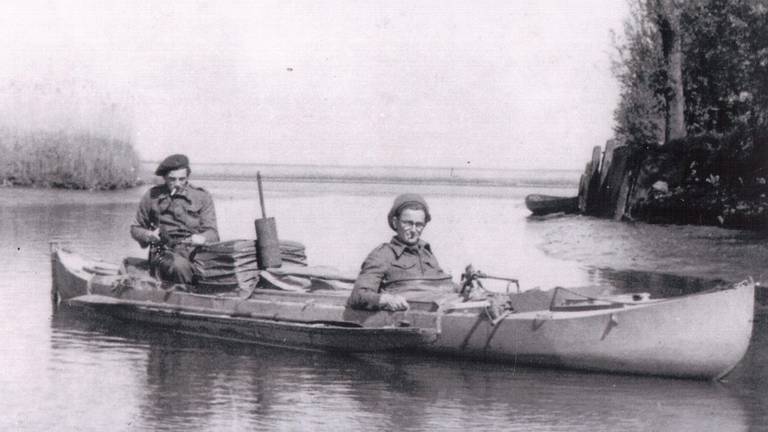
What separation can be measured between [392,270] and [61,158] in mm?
25506

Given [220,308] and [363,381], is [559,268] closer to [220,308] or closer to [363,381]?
[220,308]

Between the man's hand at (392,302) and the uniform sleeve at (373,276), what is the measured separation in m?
0.06

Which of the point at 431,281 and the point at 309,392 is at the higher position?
the point at 431,281

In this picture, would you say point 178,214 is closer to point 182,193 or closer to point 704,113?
point 182,193

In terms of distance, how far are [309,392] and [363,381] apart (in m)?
0.77

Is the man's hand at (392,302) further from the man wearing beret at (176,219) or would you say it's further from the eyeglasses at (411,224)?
the man wearing beret at (176,219)

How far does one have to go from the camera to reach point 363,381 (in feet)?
35.3

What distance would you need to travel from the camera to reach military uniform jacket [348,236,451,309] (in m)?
11.2

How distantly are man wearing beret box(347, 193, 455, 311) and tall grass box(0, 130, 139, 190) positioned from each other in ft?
80.2

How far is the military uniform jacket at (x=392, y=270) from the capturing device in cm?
1122

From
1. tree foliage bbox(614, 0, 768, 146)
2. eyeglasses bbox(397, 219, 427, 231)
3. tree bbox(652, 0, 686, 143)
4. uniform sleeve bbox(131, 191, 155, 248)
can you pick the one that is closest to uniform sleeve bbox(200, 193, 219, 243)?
uniform sleeve bbox(131, 191, 155, 248)

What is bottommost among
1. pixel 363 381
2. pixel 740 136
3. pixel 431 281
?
pixel 363 381

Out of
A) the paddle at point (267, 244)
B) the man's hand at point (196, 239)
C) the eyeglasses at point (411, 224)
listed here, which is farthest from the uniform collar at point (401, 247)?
the man's hand at point (196, 239)

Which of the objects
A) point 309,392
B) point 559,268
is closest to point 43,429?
point 309,392
